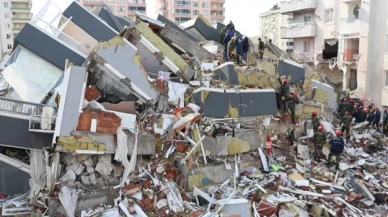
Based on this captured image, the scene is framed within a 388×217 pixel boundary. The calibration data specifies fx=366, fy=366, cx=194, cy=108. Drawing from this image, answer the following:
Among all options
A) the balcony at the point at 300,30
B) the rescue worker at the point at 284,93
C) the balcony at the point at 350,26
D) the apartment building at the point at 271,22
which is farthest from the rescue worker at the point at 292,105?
the apartment building at the point at 271,22

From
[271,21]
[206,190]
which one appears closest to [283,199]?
[206,190]

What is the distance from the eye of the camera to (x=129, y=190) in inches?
355

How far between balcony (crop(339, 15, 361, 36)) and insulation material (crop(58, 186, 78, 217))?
74.2 feet

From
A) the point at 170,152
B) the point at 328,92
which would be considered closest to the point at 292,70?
the point at 328,92

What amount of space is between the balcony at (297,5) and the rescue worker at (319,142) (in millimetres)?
21808

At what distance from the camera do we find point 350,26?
25438 millimetres

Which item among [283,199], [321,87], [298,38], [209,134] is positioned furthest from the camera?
[298,38]

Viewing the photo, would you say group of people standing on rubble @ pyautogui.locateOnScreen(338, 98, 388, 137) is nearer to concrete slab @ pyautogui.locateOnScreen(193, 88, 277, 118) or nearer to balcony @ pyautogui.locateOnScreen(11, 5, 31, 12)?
concrete slab @ pyautogui.locateOnScreen(193, 88, 277, 118)

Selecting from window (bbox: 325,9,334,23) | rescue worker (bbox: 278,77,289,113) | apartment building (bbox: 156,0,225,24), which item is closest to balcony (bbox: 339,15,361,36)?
window (bbox: 325,9,334,23)

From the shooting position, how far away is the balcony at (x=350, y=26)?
24938 mm

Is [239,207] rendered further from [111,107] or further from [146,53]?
[146,53]

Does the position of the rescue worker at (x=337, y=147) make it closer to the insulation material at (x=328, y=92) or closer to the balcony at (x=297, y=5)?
the insulation material at (x=328, y=92)

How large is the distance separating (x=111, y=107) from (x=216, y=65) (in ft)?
16.7

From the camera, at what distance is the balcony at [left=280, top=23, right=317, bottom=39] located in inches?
1224
